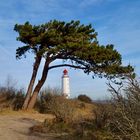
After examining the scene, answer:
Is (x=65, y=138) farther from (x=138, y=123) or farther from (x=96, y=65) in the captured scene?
(x=96, y=65)

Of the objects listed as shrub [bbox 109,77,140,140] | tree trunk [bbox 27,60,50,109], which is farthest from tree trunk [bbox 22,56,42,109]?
shrub [bbox 109,77,140,140]

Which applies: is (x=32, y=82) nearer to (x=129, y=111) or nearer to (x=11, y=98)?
(x=11, y=98)

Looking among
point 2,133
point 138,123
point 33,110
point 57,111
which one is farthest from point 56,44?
point 138,123

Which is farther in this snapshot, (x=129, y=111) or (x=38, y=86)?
(x=38, y=86)

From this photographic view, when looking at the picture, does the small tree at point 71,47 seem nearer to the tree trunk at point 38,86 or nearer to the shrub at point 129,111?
the tree trunk at point 38,86

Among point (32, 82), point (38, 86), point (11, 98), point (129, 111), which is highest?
point (32, 82)

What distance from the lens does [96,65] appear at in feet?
103

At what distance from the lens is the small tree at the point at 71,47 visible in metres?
30.0

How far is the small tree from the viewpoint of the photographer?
30016 millimetres

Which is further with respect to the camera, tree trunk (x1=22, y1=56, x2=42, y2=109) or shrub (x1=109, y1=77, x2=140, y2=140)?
tree trunk (x1=22, y1=56, x2=42, y2=109)

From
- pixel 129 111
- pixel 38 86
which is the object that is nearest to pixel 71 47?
pixel 38 86

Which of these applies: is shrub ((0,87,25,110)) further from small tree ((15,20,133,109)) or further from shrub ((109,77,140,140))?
shrub ((109,77,140,140))

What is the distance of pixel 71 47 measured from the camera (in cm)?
2967

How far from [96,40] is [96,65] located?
2.24m
